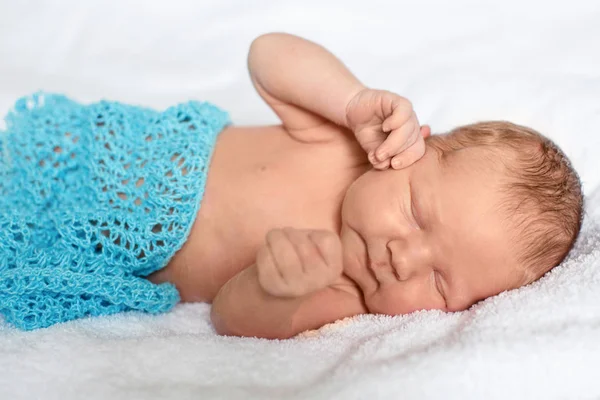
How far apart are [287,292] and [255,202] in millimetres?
467

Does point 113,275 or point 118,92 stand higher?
point 118,92

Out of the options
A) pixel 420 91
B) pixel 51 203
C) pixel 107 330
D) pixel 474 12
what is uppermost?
pixel 474 12

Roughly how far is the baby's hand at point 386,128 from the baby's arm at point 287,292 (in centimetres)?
28

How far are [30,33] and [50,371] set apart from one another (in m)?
1.31

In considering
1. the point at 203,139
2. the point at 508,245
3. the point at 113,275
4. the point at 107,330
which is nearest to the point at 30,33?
the point at 203,139

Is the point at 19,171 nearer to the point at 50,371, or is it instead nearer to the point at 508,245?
the point at 50,371

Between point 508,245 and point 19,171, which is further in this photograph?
point 19,171

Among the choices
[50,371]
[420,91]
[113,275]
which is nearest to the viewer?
[50,371]

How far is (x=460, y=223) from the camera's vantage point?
1.22 meters

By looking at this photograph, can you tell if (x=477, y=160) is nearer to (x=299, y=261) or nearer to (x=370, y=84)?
(x=299, y=261)

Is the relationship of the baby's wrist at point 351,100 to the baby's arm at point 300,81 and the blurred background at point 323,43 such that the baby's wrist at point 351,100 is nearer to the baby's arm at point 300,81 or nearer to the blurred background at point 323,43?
the baby's arm at point 300,81

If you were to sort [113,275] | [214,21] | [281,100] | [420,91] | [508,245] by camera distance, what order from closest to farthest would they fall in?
[508,245] → [113,275] → [281,100] → [420,91] → [214,21]

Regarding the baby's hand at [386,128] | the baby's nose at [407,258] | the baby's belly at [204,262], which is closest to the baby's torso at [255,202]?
the baby's belly at [204,262]

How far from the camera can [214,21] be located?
2.15 m
